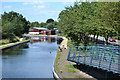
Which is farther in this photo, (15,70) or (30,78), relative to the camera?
(15,70)

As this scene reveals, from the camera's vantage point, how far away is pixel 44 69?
912 inches

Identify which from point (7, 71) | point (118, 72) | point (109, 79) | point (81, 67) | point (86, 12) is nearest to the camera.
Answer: point (118, 72)

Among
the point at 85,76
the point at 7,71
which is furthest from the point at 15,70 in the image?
the point at 85,76

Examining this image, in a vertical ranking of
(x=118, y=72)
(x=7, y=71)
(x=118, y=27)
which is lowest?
(x=7, y=71)

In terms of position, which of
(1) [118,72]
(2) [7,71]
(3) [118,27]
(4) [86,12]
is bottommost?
(2) [7,71]

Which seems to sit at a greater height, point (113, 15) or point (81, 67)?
point (113, 15)

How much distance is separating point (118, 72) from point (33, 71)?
11.4 meters

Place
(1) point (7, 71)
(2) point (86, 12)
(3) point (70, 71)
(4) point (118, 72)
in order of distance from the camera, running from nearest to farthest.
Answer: (4) point (118, 72) < (3) point (70, 71) < (1) point (7, 71) < (2) point (86, 12)

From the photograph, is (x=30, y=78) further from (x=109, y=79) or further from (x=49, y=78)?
(x=109, y=79)

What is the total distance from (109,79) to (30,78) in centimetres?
769

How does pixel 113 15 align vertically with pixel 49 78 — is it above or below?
above

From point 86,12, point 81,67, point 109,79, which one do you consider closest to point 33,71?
point 81,67

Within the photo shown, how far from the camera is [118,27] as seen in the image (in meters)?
19.5

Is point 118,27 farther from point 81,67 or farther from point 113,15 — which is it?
point 81,67
